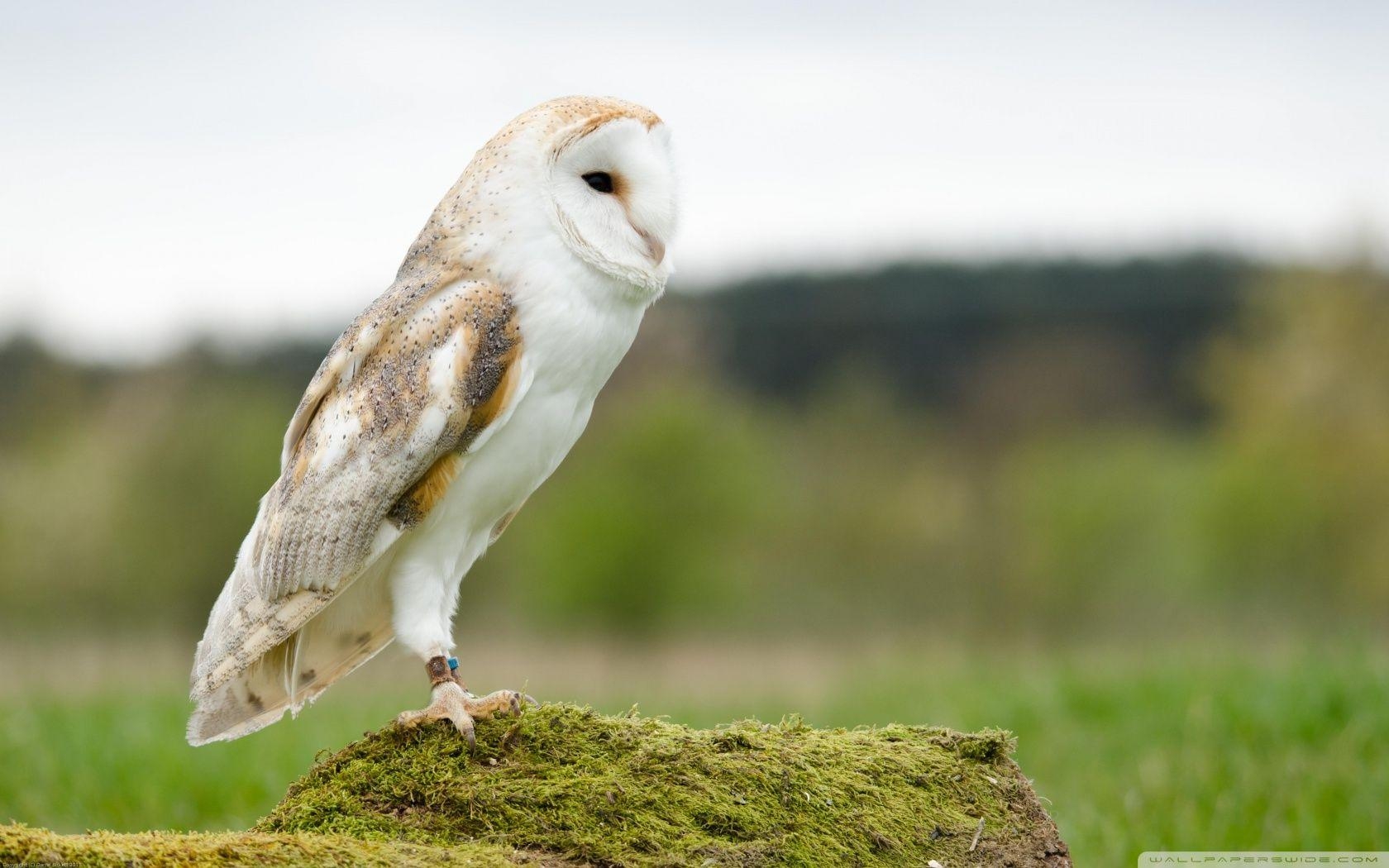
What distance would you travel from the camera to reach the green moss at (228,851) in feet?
7.83

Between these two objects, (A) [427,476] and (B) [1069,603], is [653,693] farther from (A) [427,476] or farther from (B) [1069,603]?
(B) [1069,603]

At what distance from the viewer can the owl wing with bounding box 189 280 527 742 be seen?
10.1 feet

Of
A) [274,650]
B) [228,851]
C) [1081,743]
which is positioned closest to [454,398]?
[274,650]

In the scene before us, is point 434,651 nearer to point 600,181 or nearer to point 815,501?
point 600,181

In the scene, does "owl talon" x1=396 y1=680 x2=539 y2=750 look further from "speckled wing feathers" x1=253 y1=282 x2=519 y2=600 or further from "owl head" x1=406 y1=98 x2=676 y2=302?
"owl head" x1=406 y1=98 x2=676 y2=302

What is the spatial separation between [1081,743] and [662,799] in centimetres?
459

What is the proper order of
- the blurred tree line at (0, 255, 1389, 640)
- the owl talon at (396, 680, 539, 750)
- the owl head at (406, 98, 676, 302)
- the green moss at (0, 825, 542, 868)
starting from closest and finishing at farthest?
the green moss at (0, 825, 542, 868) → the owl talon at (396, 680, 539, 750) → the owl head at (406, 98, 676, 302) → the blurred tree line at (0, 255, 1389, 640)

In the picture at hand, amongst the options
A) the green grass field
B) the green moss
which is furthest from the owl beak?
the green grass field

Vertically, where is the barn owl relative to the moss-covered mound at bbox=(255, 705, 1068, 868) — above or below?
above

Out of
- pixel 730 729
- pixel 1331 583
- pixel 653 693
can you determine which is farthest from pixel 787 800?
pixel 1331 583

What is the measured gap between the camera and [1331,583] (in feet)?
71.9

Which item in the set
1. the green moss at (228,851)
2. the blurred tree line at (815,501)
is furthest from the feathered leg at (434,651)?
the blurred tree line at (815,501)

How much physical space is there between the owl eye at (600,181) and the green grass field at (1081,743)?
2722mm

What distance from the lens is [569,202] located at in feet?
10.6
